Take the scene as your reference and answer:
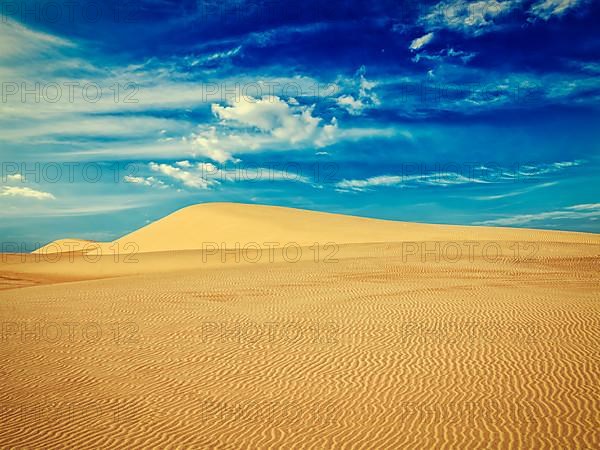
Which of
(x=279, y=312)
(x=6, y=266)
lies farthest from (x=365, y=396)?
(x=6, y=266)

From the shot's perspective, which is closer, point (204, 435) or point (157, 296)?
point (204, 435)

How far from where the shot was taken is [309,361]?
39.3ft

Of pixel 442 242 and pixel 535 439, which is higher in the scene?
pixel 442 242

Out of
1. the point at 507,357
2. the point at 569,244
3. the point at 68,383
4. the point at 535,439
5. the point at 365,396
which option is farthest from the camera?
the point at 569,244

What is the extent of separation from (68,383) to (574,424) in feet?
35.4

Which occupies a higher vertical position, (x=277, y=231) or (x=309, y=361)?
(x=277, y=231)

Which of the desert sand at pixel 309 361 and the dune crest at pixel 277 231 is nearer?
the desert sand at pixel 309 361

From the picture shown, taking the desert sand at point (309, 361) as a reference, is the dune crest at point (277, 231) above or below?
above

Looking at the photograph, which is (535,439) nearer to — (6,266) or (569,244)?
(569,244)

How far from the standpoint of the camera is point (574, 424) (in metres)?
8.00

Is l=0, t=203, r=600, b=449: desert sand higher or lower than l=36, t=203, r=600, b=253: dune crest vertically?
lower

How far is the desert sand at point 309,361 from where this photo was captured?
7.95 m

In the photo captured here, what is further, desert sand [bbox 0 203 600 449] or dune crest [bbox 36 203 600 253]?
dune crest [bbox 36 203 600 253]

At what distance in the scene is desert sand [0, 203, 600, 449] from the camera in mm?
7947
